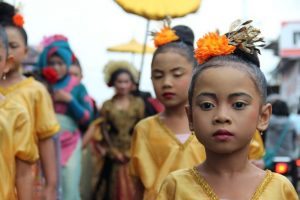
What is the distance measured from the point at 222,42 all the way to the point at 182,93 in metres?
1.74

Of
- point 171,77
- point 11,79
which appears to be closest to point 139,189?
point 171,77

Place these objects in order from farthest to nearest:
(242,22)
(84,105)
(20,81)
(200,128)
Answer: (84,105), (20,81), (242,22), (200,128)

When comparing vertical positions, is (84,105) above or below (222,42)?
below

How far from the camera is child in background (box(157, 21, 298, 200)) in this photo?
352 cm

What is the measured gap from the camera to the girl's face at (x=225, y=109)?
3.49m

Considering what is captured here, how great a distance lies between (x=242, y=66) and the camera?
3.66 metres

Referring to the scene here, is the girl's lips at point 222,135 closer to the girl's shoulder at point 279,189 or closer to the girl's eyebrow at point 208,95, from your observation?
the girl's eyebrow at point 208,95

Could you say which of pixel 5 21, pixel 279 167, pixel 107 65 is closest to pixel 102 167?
pixel 107 65

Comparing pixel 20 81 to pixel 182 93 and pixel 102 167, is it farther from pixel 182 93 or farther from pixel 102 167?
pixel 102 167

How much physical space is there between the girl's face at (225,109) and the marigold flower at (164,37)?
Result: 2.03m

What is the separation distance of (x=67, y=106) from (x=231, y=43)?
451 centimetres

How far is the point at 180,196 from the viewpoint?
3623 millimetres

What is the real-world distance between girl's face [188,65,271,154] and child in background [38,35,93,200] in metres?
4.20

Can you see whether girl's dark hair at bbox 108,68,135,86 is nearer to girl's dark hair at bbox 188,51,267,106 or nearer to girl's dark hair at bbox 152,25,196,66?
girl's dark hair at bbox 152,25,196,66
